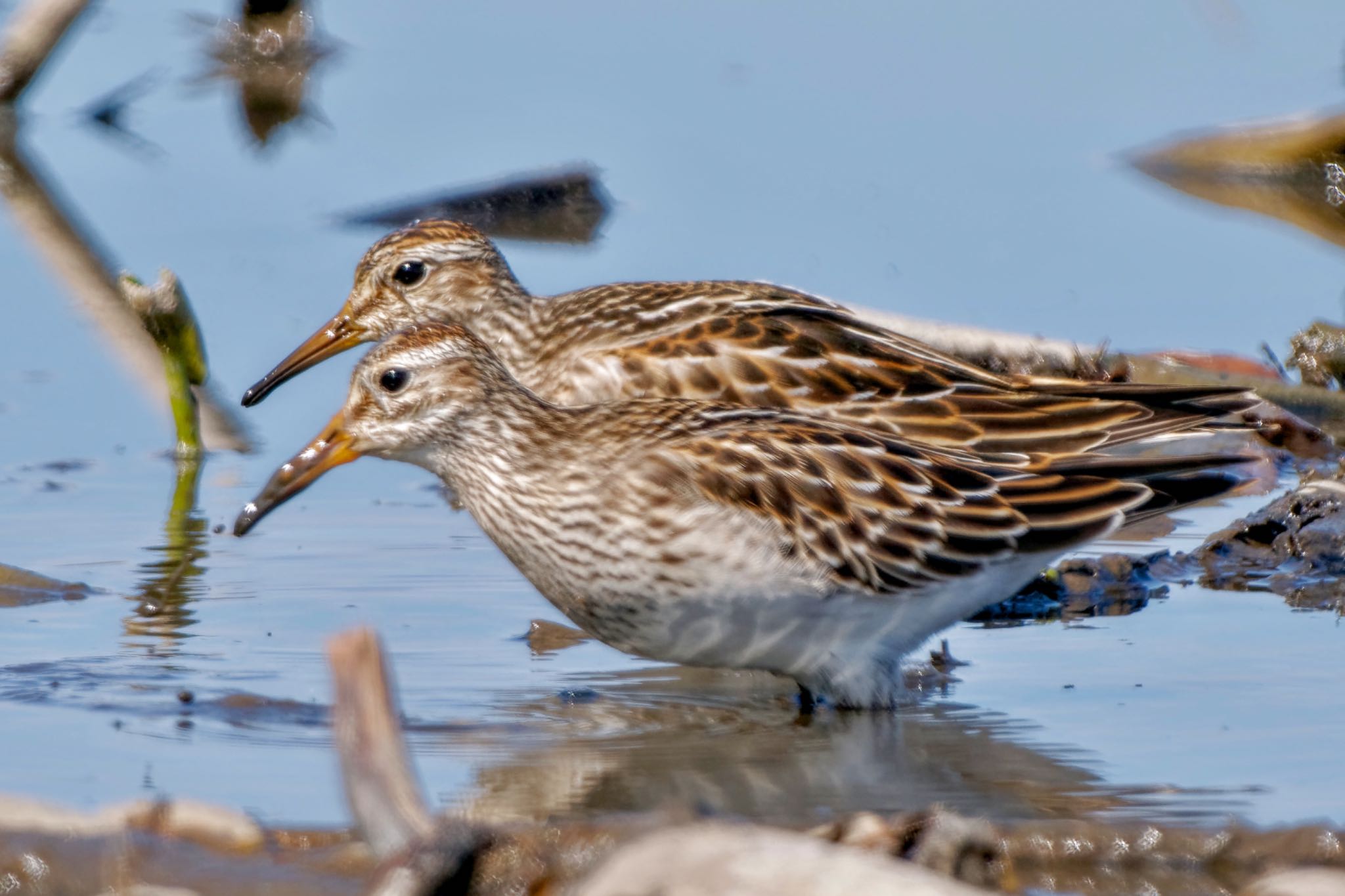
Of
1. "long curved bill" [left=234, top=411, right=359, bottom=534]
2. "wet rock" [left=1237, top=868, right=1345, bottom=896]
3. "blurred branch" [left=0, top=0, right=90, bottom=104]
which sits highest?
"blurred branch" [left=0, top=0, right=90, bottom=104]

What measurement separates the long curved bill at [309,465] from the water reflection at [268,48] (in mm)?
8803

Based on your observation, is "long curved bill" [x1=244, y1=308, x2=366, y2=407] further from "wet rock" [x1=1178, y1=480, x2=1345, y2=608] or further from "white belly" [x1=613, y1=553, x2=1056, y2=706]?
"wet rock" [x1=1178, y1=480, x2=1345, y2=608]

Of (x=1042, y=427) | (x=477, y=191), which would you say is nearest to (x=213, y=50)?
(x=477, y=191)

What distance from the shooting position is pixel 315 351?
30.8 feet

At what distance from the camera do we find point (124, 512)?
886 cm

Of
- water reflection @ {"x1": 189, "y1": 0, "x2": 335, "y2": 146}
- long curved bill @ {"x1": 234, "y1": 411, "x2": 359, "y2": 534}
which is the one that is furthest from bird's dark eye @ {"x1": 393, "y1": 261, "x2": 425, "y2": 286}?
water reflection @ {"x1": 189, "y1": 0, "x2": 335, "y2": 146}

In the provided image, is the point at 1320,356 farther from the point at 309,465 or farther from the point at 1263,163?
the point at 309,465

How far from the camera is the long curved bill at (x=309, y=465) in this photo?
7.29m

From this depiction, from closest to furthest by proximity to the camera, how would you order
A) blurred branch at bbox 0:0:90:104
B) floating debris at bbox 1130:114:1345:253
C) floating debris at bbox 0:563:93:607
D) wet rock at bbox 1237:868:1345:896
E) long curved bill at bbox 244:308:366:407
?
wet rock at bbox 1237:868:1345:896
floating debris at bbox 0:563:93:607
long curved bill at bbox 244:308:366:407
floating debris at bbox 1130:114:1345:253
blurred branch at bbox 0:0:90:104

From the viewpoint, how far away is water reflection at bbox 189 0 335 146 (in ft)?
52.4

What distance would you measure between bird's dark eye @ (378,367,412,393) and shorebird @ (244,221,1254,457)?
0.81 metres

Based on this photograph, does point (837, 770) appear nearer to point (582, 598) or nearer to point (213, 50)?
point (582, 598)

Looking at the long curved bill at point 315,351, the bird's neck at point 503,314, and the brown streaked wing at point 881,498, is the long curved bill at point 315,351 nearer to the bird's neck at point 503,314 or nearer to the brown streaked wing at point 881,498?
the bird's neck at point 503,314

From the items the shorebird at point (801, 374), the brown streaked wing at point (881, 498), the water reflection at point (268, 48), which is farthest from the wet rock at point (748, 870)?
the water reflection at point (268, 48)
